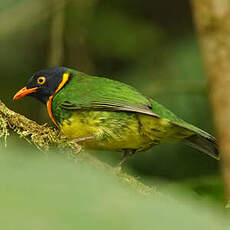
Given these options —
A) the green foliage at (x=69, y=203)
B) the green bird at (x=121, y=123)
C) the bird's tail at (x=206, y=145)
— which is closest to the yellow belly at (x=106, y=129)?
the green bird at (x=121, y=123)

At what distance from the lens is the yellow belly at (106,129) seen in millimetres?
3875

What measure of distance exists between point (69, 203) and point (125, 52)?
712 cm

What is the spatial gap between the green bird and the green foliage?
3.23m

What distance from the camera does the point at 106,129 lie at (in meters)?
3.91

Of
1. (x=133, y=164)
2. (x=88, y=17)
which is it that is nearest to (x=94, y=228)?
(x=133, y=164)

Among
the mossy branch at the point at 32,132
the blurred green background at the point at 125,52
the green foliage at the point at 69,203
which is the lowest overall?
the blurred green background at the point at 125,52

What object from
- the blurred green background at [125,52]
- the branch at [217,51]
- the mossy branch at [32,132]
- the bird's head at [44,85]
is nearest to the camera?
the mossy branch at [32,132]

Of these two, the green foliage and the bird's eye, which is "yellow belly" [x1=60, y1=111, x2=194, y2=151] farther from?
the green foliage

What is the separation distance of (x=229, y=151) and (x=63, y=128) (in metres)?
1.21

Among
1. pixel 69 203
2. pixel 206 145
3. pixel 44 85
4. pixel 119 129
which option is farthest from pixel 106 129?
pixel 69 203

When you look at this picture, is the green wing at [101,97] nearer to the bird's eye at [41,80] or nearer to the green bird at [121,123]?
the green bird at [121,123]

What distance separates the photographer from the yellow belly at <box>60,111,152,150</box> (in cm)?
388

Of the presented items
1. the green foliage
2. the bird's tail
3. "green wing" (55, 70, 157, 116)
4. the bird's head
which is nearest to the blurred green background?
the bird's head

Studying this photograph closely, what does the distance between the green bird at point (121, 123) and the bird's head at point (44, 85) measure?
0.46 m
